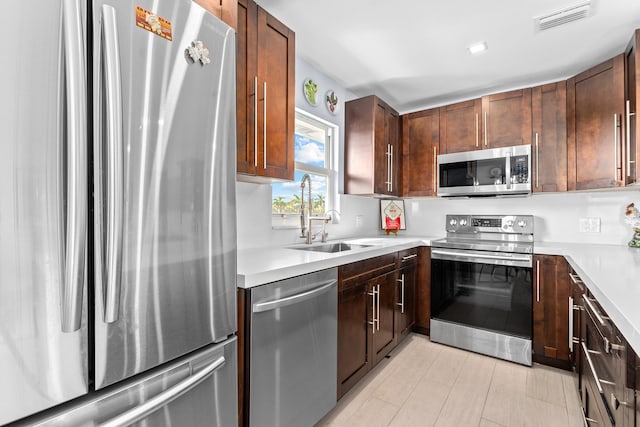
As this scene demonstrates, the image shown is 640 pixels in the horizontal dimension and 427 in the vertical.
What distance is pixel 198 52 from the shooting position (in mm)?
999

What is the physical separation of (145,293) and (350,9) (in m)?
1.95

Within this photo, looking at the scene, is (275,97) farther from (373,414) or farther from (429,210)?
(429,210)

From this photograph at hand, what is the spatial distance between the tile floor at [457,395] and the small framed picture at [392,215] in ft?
4.79

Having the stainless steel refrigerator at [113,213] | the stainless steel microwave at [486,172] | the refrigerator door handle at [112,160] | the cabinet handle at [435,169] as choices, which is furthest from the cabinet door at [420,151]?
the refrigerator door handle at [112,160]

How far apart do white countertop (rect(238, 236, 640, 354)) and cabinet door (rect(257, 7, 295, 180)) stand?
1.73 ft

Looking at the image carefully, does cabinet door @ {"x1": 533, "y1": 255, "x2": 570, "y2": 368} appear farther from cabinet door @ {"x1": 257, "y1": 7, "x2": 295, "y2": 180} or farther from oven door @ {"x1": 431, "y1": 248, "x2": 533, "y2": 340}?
cabinet door @ {"x1": 257, "y1": 7, "x2": 295, "y2": 180}

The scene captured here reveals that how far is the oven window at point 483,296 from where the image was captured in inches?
95.4

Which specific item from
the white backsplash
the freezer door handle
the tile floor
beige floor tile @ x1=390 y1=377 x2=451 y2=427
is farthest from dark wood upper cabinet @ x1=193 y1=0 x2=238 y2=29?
beige floor tile @ x1=390 y1=377 x2=451 y2=427

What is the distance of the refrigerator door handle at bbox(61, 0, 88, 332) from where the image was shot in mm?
704

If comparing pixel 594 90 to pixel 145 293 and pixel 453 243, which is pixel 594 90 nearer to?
pixel 453 243

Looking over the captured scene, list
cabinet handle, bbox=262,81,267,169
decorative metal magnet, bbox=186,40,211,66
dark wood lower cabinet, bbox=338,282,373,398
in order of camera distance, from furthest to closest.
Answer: dark wood lower cabinet, bbox=338,282,373,398
cabinet handle, bbox=262,81,267,169
decorative metal magnet, bbox=186,40,211,66

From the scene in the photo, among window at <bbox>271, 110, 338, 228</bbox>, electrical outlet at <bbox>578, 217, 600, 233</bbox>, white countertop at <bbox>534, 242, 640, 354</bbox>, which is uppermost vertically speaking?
window at <bbox>271, 110, 338, 228</bbox>

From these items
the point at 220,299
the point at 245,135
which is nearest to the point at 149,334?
the point at 220,299

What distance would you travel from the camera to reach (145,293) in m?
0.86
